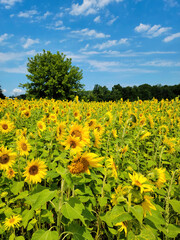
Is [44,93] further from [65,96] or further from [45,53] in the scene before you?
[45,53]

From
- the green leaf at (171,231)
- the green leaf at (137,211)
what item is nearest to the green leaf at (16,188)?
the green leaf at (137,211)

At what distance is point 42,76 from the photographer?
36.4 meters

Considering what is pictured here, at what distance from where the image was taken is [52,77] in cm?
3650

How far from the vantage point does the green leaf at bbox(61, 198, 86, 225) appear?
1.24 metres

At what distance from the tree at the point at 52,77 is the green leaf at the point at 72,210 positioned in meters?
33.9

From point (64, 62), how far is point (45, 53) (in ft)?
16.7

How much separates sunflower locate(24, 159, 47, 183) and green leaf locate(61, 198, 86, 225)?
87 cm

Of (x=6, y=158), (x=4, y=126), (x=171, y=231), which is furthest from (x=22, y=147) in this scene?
(x=171, y=231)

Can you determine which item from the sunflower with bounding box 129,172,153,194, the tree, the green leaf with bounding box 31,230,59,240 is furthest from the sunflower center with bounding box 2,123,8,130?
the tree

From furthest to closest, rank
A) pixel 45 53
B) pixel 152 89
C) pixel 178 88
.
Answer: pixel 152 89 → pixel 178 88 → pixel 45 53

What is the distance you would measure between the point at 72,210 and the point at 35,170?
107 cm

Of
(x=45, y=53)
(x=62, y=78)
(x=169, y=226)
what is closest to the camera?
(x=169, y=226)

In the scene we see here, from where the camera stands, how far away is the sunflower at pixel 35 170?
2.13 m

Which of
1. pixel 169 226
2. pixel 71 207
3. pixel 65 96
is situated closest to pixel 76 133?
pixel 71 207
